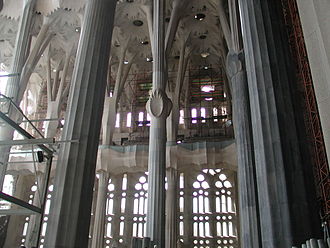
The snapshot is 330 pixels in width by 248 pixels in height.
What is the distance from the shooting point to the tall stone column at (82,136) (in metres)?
7.58

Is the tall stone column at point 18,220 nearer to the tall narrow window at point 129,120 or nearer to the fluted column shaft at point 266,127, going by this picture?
the tall narrow window at point 129,120

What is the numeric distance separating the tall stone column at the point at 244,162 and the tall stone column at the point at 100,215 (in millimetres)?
10198

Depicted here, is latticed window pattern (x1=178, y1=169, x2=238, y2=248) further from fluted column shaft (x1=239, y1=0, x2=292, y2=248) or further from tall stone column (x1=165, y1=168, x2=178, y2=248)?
fluted column shaft (x1=239, y1=0, x2=292, y2=248)

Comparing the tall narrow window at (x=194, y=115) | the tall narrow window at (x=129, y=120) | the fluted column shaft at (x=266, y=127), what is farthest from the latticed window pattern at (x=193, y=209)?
the fluted column shaft at (x=266, y=127)

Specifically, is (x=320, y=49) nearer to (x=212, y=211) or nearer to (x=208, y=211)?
(x=212, y=211)

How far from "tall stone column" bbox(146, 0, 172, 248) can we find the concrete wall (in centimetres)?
1165

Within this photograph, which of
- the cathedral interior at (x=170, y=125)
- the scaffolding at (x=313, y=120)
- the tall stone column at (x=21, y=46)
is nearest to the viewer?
the cathedral interior at (x=170, y=125)

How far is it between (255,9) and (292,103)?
3.22 metres

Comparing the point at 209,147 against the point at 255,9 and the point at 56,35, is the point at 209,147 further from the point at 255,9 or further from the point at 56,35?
the point at 56,35

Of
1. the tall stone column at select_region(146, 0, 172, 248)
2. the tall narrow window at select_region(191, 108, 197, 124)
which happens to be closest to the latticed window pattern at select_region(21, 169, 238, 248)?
the tall narrow window at select_region(191, 108, 197, 124)

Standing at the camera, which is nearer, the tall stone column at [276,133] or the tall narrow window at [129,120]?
the tall stone column at [276,133]

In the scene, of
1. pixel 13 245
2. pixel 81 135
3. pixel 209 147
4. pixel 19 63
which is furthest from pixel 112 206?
pixel 81 135

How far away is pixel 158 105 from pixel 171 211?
7172 mm

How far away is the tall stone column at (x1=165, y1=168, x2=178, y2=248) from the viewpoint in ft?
64.4
